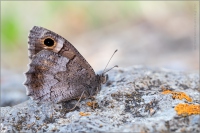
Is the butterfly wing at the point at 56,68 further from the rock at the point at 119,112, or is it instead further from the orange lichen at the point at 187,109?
the orange lichen at the point at 187,109

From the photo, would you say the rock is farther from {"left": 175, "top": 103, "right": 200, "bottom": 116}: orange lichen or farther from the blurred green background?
the blurred green background

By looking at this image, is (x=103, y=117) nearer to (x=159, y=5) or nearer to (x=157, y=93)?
(x=157, y=93)

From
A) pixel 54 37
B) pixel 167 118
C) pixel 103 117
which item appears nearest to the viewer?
pixel 167 118

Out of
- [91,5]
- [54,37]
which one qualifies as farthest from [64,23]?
[54,37]

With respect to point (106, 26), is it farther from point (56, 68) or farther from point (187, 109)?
point (187, 109)

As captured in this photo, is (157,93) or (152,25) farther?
(152,25)

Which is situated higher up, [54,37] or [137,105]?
[54,37]

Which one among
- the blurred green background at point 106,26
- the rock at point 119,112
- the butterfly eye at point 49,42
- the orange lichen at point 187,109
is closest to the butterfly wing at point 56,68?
the butterfly eye at point 49,42

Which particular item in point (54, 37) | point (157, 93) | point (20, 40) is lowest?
point (157, 93)
